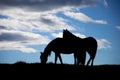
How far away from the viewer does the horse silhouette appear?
24.5 metres

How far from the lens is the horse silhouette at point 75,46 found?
80.4ft

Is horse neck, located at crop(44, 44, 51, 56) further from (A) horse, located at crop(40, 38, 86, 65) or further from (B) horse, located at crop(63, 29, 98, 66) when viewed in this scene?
(B) horse, located at crop(63, 29, 98, 66)

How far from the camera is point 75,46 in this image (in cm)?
2450

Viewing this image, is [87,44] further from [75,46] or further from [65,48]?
[65,48]

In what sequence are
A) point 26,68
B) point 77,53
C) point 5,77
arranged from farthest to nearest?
point 77,53, point 26,68, point 5,77

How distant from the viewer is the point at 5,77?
14.6 meters

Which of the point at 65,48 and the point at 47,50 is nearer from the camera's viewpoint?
the point at 65,48

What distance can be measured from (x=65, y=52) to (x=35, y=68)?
8214 mm

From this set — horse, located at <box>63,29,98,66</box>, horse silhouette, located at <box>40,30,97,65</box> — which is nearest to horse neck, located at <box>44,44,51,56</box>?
horse silhouette, located at <box>40,30,97,65</box>

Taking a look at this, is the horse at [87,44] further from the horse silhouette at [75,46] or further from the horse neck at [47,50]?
the horse neck at [47,50]

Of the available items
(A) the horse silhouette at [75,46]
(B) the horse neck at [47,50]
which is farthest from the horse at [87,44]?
(B) the horse neck at [47,50]

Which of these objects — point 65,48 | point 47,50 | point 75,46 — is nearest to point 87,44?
point 75,46

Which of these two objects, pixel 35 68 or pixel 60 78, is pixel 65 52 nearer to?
pixel 35 68

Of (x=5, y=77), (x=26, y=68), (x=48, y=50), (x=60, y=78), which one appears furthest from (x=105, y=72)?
(x=48, y=50)
